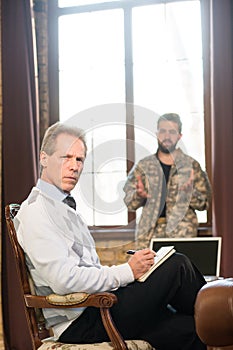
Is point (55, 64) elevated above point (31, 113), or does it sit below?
above

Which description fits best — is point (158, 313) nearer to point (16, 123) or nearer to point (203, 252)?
point (203, 252)

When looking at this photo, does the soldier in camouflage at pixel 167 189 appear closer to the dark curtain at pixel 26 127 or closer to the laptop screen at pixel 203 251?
the dark curtain at pixel 26 127

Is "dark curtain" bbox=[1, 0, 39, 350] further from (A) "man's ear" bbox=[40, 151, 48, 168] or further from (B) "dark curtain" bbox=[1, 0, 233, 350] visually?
(A) "man's ear" bbox=[40, 151, 48, 168]

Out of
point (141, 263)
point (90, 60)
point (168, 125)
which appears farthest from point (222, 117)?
point (141, 263)

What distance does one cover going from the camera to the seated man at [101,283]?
81.8 inches

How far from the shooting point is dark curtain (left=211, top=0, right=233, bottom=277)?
432 centimetres

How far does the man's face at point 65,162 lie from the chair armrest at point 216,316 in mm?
1048

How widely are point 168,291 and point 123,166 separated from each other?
2.79m

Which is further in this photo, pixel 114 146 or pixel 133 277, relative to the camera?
pixel 114 146

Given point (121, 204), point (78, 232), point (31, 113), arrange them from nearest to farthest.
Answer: point (78, 232), point (121, 204), point (31, 113)

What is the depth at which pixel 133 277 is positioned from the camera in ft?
6.99

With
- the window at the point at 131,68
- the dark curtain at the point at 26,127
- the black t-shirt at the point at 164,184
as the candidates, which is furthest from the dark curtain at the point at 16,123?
the black t-shirt at the point at 164,184

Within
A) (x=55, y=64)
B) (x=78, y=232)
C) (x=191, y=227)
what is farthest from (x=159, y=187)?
(x=78, y=232)

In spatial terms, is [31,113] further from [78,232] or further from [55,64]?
[78,232]
